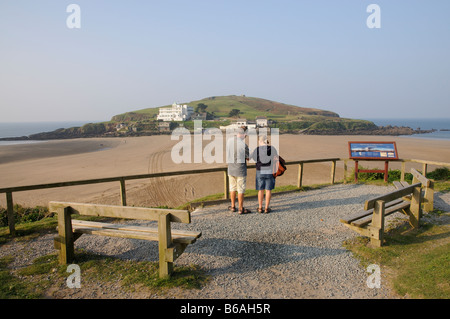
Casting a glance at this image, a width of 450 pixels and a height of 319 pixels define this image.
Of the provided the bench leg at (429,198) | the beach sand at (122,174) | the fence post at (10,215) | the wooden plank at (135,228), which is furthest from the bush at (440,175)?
the fence post at (10,215)

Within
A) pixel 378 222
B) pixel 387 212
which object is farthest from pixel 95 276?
pixel 387 212

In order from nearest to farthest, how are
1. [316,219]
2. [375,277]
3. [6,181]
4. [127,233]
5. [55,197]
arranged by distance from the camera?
[375,277], [127,233], [316,219], [55,197], [6,181]

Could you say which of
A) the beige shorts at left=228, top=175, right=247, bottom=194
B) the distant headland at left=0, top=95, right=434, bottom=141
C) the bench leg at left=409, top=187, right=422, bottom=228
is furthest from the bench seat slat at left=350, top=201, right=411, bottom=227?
the distant headland at left=0, top=95, right=434, bottom=141

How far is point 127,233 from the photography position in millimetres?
4406

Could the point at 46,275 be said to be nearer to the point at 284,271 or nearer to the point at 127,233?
the point at 127,233

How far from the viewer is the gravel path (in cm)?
378

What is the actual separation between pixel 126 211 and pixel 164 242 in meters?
0.77

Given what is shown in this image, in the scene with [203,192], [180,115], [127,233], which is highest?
[180,115]

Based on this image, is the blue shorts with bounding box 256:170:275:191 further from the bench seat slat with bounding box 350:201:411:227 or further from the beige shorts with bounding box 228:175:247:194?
the bench seat slat with bounding box 350:201:411:227

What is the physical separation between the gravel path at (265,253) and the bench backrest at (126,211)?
0.93 m

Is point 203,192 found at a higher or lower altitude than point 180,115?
lower

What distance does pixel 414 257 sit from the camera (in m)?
4.63
